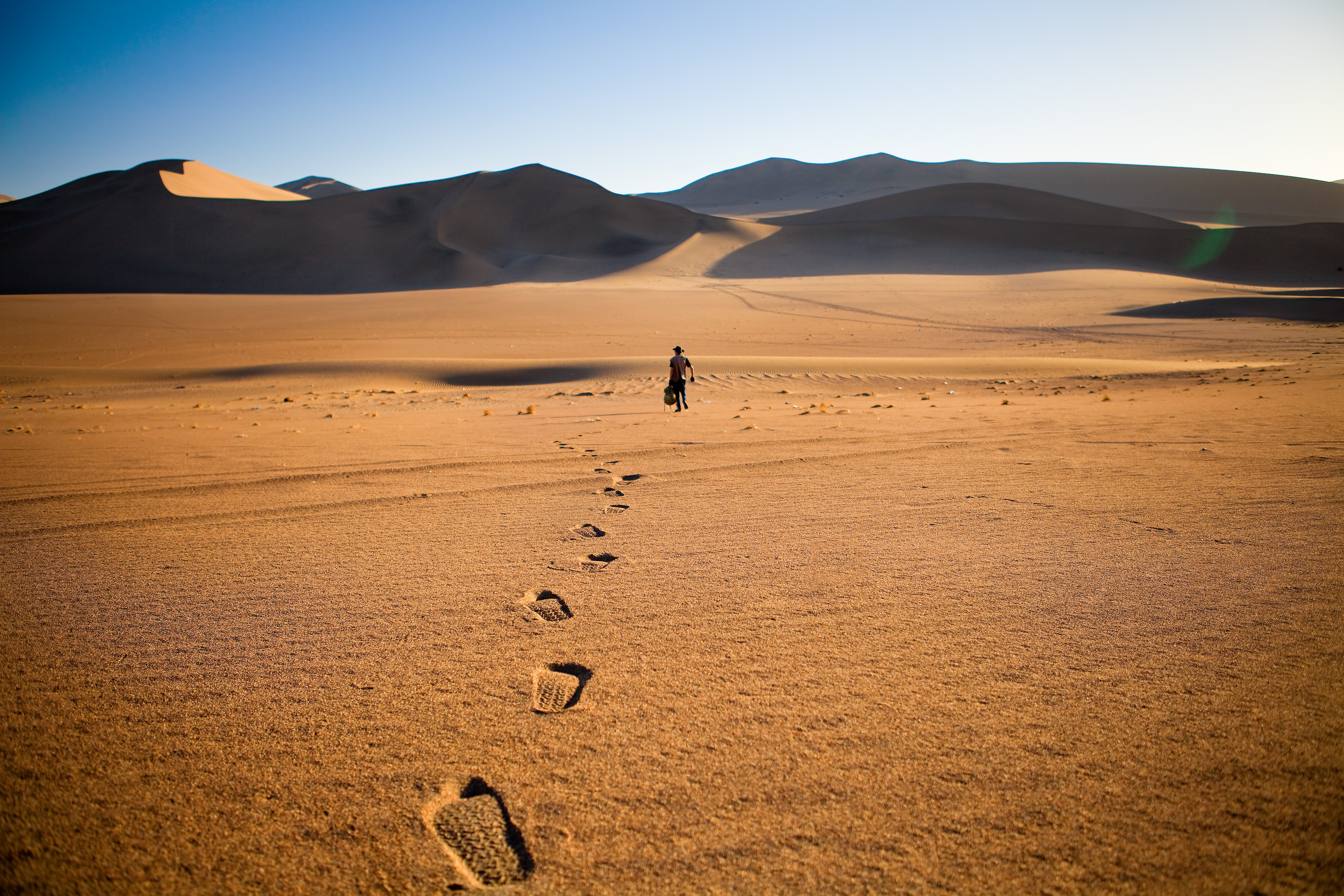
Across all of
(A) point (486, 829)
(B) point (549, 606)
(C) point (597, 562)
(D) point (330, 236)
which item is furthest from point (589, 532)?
(D) point (330, 236)

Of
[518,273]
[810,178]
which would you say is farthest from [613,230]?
[810,178]

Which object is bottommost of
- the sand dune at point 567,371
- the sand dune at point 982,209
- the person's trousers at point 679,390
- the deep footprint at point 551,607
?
the deep footprint at point 551,607

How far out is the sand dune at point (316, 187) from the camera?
142 m

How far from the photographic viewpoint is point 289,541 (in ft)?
12.7

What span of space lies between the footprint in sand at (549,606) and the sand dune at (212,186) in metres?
66.0

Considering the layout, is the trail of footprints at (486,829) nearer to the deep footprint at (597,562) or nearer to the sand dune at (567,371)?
the deep footprint at (597,562)

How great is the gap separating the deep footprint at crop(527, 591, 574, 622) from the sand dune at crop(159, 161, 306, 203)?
6599 centimetres

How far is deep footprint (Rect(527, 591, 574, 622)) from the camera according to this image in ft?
9.23

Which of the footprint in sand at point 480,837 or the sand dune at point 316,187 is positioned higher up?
the sand dune at point 316,187

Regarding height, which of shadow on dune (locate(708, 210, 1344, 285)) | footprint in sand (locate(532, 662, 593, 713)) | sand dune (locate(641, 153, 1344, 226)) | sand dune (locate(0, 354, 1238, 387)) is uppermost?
sand dune (locate(641, 153, 1344, 226))

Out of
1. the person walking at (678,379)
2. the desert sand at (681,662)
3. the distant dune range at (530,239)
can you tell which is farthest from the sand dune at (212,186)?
the desert sand at (681,662)

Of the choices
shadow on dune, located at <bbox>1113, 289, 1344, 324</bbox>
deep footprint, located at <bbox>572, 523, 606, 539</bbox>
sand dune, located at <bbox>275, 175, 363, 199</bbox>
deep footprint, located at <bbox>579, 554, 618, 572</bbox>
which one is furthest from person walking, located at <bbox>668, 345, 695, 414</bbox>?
sand dune, located at <bbox>275, 175, 363, 199</bbox>

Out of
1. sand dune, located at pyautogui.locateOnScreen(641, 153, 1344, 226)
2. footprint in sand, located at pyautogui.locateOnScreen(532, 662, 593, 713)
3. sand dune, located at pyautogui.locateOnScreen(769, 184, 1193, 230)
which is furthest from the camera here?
sand dune, located at pyautogui.locateOnScreen(641, 153, 1344, 226)

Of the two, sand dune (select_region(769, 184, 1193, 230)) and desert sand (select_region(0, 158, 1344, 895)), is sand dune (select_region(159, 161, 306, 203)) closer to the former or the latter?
sand dune (select_region(769, 184, 1193, 230))
